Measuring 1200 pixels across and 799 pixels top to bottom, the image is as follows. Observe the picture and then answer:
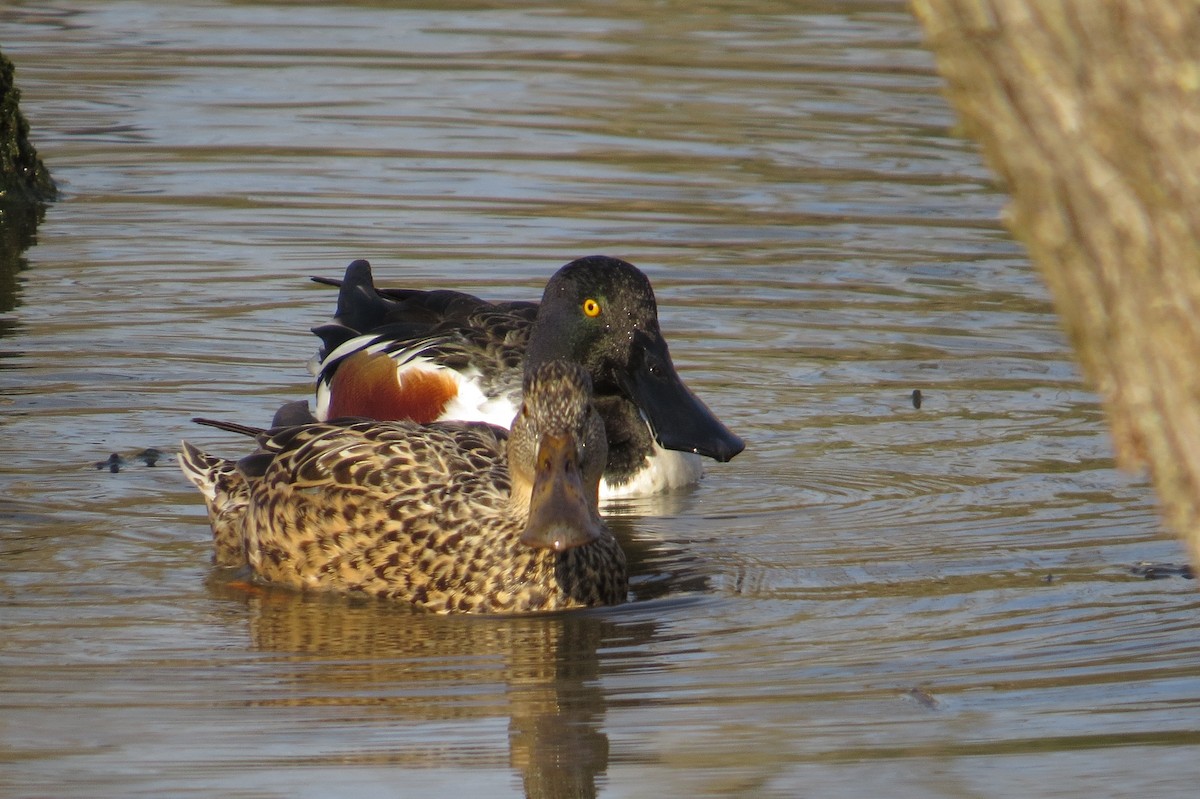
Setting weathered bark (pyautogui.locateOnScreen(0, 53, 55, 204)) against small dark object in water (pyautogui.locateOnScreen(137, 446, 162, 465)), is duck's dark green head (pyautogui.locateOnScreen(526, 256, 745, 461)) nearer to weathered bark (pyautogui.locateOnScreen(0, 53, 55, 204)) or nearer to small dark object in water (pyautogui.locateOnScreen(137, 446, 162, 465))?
small dark object in water (pyautogui.locateOnScreen(137, 446, 162, 465))

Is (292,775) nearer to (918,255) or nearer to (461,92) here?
(918,255)

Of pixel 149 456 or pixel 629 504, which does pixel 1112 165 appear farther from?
pixel 149 456

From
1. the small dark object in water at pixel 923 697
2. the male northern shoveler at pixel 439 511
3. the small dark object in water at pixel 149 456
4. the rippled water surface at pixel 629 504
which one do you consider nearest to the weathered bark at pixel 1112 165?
the rippled water surface at pixel 629 504

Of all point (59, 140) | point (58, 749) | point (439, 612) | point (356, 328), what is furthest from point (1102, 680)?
point (59, 140)

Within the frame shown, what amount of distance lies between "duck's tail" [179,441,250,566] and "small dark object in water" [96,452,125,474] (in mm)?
604

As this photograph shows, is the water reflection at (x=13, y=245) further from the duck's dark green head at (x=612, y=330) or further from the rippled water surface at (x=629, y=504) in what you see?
the duck's dark green head at (x=612, y=330)

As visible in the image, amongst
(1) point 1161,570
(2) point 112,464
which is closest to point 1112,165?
(1) point 1161,570

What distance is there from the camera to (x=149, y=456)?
7.94 m

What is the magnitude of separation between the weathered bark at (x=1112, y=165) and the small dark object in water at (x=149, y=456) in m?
5.99

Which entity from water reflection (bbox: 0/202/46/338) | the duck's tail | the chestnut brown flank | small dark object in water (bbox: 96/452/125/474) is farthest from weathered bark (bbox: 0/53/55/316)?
the duck's tail

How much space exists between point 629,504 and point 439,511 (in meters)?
1.67

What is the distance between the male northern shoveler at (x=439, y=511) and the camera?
6.14 meters

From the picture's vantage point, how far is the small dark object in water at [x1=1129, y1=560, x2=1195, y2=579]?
255 inches

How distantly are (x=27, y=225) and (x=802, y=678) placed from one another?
321 inches
